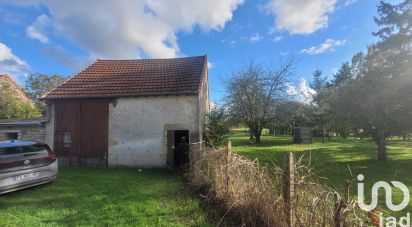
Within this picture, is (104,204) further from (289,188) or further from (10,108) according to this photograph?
(10,108)

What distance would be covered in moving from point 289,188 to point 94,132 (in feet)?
42.4

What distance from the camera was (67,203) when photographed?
7.67 m

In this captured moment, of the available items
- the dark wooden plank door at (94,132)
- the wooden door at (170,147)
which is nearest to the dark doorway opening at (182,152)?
the wooden door at (170,147)

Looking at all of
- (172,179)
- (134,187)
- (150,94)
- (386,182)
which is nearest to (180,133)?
(150,94)

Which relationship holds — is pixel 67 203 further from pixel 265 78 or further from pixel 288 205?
pixel 265 78

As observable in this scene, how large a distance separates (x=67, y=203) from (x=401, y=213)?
8692 mm

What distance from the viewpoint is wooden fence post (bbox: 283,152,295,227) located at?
14.1ft

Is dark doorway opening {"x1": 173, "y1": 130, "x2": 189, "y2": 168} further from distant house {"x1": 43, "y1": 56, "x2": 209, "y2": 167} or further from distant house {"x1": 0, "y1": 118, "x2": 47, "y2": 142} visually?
distant house {"x1": 0, "y1": 118, "x2": 47, "y2": 142}

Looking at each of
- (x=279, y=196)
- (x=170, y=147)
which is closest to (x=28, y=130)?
(x=170, y=147)

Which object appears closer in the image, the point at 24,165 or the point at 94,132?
the point at 24,165

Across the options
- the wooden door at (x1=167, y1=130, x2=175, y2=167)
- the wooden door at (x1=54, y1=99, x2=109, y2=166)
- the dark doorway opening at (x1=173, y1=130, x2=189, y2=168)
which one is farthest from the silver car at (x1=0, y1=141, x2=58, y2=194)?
the dark doorway opening at (x1=173, y1=130, x2=189, y2=168)

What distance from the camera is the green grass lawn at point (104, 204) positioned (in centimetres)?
630

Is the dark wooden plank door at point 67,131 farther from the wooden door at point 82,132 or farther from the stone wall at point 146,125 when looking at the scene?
the stone wall at point 146,125

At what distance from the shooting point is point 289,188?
4418 millimetres
